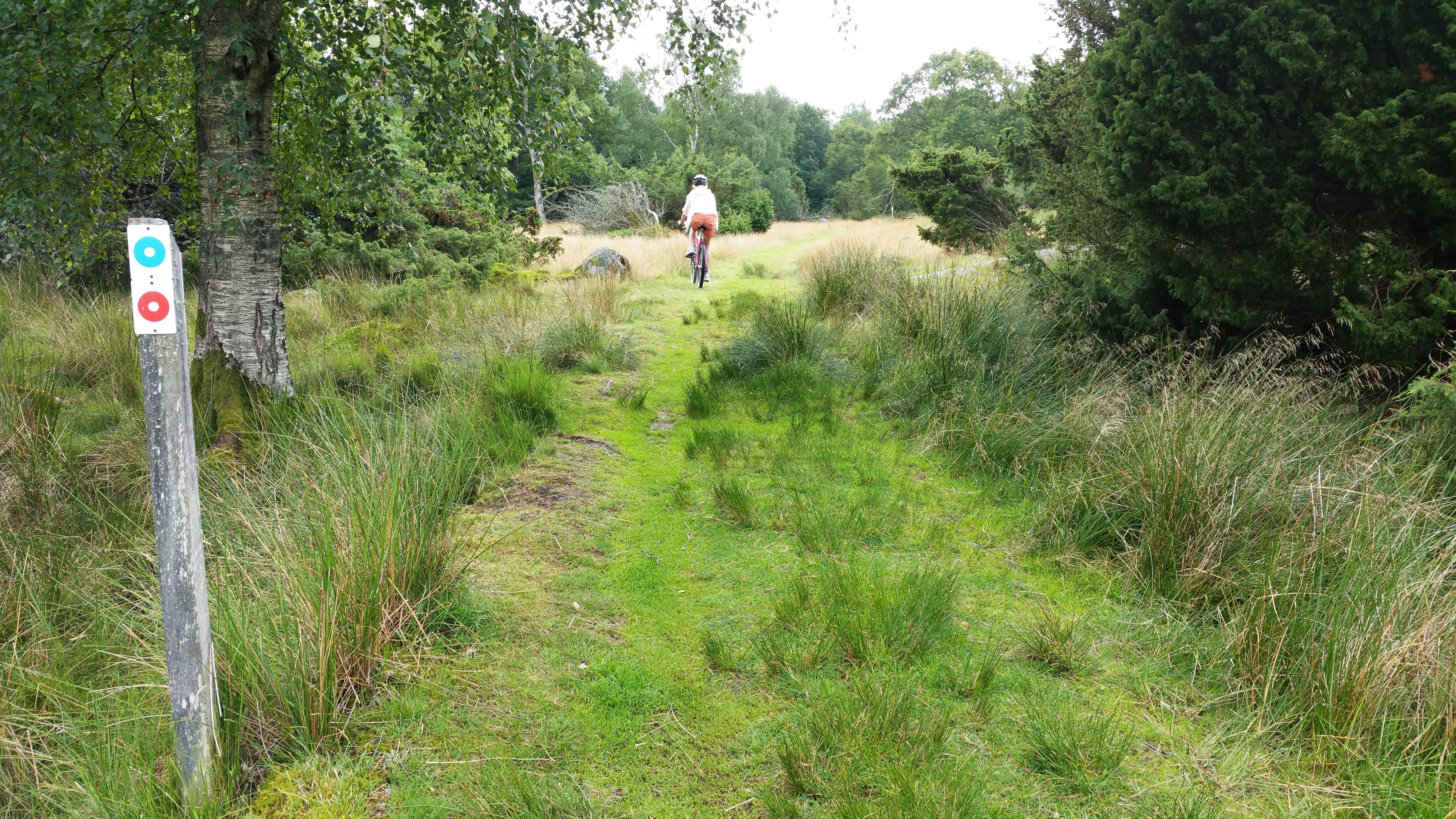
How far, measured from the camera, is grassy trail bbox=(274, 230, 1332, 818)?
8.06 ft

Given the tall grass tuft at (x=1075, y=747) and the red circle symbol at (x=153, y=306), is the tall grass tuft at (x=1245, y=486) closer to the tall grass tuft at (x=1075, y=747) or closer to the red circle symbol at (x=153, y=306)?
the tall grass tuft at (x=1075, y=747)

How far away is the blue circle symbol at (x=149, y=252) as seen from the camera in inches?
77.2

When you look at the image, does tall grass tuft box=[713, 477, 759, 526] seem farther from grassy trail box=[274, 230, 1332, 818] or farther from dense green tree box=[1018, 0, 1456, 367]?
dense green tree box=[1018, 0, 1456, 367]

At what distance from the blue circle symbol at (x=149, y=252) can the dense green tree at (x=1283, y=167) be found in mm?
5872

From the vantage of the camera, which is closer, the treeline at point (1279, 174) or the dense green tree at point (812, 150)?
the treeline at point (1279, 174)

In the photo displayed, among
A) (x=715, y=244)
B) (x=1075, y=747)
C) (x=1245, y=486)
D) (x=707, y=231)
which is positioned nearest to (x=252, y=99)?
(x=1075, y=747)

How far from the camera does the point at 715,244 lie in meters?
20.1

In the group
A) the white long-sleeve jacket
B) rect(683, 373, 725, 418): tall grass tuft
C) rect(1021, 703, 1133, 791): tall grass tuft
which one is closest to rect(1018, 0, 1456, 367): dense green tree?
rect(683, 373, 725, 418): tall grass tuft

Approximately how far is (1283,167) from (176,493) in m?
6.48

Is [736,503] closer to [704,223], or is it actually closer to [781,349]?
[781,349]

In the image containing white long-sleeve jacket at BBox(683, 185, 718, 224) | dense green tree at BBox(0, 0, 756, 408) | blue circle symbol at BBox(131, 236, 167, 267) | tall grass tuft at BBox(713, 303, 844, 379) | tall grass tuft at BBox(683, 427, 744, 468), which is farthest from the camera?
white long-sleeve jacket at BBox(683, 185, 718, 224)

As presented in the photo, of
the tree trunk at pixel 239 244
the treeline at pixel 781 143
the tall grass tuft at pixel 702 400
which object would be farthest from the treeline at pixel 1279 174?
the treeline at pixel 781 143

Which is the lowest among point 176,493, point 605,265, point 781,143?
point 176,493

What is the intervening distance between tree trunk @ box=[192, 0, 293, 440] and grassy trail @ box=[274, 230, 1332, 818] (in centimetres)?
179
